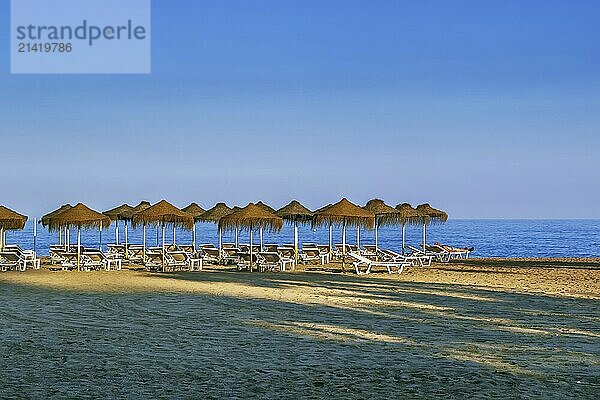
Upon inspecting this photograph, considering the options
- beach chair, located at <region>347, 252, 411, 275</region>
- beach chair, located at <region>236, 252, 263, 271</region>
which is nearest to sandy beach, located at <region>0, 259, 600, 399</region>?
beach chair, located at <region>347, 252, 411, 275</region>

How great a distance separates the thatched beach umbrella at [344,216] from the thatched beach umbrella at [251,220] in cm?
109

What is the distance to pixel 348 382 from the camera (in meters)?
6.69

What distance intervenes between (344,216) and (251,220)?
2.42m

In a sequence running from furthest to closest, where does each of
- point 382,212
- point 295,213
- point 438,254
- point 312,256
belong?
point 438,254
point 312,256
point 382,212
point 295,213

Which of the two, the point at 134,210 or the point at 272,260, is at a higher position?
the point at 134,210

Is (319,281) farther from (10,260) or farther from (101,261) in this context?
(10,260)

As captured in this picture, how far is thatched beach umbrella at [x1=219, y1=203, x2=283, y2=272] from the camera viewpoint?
19672 millimetres

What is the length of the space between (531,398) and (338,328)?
3867 mm

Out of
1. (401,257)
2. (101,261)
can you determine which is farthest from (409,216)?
(101,261)

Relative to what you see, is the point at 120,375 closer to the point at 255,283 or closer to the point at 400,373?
the point at 400,373

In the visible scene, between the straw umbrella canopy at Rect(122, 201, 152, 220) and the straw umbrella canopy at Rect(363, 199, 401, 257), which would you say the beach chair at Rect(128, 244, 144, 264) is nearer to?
the straw umbrella canopy at Rect(122, 201, 152, 220)

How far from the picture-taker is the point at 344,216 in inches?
784

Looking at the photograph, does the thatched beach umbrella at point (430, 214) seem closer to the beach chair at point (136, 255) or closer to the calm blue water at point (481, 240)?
the calm blue water at point (481, 240)

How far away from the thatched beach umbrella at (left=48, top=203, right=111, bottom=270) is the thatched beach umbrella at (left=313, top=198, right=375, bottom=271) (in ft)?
18.6
